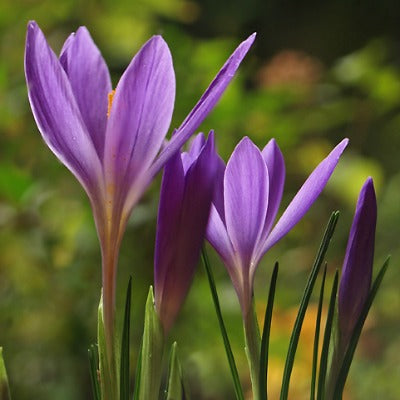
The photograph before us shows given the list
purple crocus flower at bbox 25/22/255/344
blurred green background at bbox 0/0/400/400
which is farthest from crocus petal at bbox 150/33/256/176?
blurred green background at bbox 0/0/400/400

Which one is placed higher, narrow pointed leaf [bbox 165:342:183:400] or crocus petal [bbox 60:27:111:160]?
crocus petal [bbox 60:27:111:160]

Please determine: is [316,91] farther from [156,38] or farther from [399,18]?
[399,18]

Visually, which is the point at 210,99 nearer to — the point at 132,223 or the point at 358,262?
the point at 358,262

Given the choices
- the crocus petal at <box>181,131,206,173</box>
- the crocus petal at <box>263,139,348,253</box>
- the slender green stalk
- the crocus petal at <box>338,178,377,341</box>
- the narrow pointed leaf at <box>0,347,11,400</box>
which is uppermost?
the crocus petal at <box>181,131,206,173</box>

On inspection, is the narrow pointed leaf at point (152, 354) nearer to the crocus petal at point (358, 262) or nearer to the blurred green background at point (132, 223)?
the crocus petal at point (358, 262)

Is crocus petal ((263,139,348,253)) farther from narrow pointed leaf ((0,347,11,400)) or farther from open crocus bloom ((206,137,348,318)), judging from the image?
narrow pointed leaf ((0,347,11,400))

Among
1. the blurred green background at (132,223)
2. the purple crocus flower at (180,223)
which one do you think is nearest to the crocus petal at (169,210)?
the purple crocus flower at (180,223)
